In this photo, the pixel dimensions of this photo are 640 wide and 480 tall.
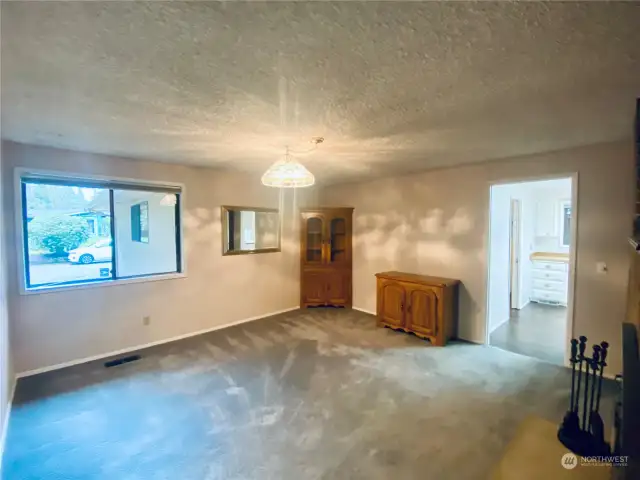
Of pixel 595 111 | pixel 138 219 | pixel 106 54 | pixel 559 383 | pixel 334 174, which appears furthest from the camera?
pixel 334 174

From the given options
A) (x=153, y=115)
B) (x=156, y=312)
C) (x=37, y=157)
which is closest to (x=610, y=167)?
(x=153, y=115)

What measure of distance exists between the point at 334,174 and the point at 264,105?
2.82 m

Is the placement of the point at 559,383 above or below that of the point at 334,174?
below

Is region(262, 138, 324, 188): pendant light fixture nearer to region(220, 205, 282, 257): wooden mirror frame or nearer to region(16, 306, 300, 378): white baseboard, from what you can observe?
region(220, 205, 282, 257): wooden mirror frame

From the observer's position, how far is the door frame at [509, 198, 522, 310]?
5.38 metres

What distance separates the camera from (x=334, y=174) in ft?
15.8

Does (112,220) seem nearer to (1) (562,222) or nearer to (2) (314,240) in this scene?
(2) (314,240)

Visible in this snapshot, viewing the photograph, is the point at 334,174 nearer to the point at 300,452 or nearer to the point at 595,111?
the point at 595,111

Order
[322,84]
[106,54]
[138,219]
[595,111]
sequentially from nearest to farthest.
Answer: [106,54], [322,84], [595,111], [138,219]

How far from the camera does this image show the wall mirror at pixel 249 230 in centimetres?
470

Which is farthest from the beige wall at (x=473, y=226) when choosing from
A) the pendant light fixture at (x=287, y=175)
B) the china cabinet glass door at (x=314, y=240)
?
the pendant light fixture at (x=287, y=175)

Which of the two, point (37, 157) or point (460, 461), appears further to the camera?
point (37, 157)

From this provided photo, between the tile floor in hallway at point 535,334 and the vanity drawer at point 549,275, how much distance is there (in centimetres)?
52

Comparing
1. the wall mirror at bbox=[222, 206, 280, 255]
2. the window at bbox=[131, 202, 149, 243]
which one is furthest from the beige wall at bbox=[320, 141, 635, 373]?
the window at bbox=[131, 202, 149, 243]
